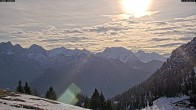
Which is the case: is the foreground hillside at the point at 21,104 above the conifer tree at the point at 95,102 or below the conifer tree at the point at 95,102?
below

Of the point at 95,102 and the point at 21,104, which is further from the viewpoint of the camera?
the point at 95,102

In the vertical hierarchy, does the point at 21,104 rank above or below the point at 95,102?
below

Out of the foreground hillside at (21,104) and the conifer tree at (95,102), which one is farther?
the conifer tree at (95,102)

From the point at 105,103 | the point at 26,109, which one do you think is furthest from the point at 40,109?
the point at 105,103

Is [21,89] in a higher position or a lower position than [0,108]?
higher

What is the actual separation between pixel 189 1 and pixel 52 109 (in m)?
25.2

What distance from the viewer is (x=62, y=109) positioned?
1761 inches

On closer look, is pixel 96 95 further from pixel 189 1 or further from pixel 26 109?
pixel 189 1

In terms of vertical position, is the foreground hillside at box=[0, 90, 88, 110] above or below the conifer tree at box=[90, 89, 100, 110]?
below

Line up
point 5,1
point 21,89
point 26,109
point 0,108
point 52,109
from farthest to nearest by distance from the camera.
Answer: point 21,89, point 52,109, point 26,109, point 0,108, point 5,1

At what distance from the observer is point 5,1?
22391mm

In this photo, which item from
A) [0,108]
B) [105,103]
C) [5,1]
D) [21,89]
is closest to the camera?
[5,1]

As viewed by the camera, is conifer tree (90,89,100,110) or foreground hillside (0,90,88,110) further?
conifer tree (90,89,100,110)

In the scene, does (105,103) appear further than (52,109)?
Yes
